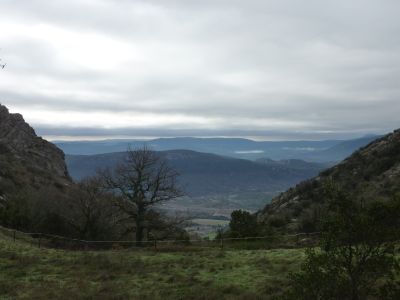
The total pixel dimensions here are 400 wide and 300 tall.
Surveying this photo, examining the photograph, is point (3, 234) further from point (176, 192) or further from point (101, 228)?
point (176, 192)

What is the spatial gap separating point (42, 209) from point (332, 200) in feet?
133

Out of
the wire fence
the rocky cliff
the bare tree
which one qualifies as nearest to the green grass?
the wire fence

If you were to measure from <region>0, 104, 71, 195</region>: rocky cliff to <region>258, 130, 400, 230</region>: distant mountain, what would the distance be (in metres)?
33.9

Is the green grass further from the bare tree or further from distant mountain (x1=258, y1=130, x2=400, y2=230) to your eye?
distant mountain (x1=258, y1=130, x2=400, y2=230)

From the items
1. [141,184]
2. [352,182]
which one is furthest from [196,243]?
[352,182]

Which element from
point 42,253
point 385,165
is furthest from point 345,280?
point 385,165

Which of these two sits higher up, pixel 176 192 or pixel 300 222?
pixel 176 192

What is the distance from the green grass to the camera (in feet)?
65.7

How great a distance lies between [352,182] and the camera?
2172 inches

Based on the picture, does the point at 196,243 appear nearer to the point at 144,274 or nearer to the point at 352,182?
the point at 144,274

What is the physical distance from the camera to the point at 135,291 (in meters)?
20.8

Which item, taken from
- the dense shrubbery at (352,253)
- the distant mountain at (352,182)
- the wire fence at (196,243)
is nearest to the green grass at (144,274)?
the wire fence at (196,243)

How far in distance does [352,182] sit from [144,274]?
37.8m

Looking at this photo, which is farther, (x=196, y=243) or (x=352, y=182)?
(x=352, y=182)
